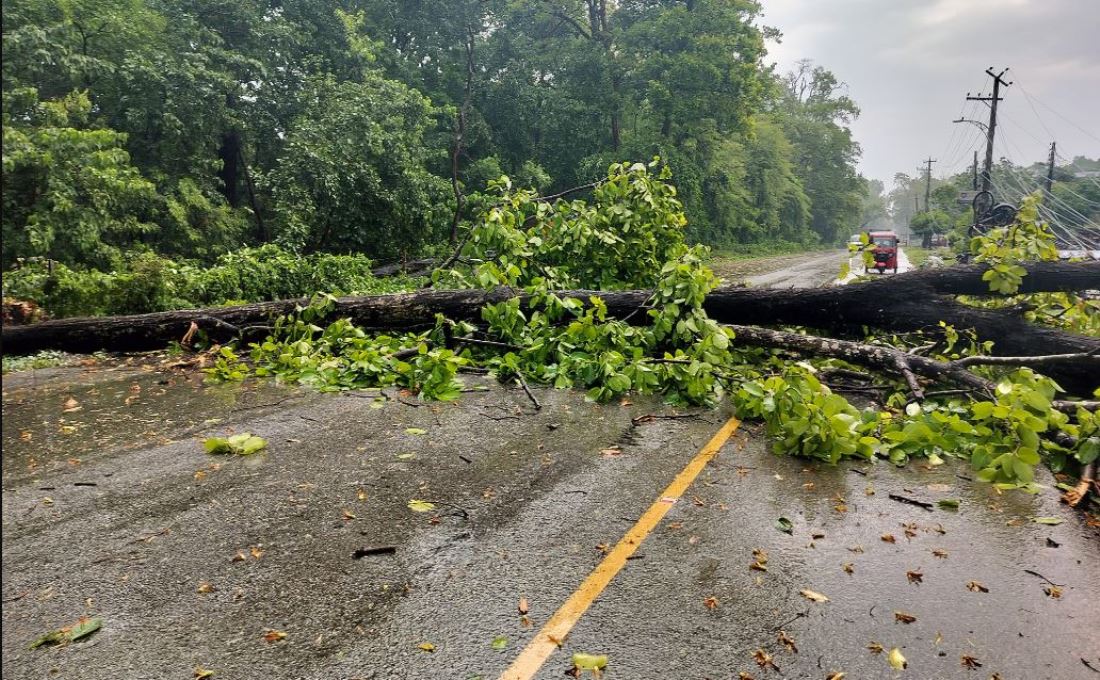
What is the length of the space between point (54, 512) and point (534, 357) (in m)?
4.17

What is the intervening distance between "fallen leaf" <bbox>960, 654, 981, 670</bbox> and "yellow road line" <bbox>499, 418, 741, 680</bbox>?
1.31 metres

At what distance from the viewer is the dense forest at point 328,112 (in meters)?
12.5

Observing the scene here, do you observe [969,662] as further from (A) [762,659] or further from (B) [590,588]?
(B) [590,588]

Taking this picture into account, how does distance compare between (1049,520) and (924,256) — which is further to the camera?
(924,256)

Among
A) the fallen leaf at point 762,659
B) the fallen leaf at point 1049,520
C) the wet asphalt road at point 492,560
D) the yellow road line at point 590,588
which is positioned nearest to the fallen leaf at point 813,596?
the wet asphalt road at point 492,560

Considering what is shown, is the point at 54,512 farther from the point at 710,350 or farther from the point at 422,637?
the point at 710,350

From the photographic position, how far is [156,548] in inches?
115

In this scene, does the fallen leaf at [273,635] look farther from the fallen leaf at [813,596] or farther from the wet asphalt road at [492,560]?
the fallen leaf at [813,596]

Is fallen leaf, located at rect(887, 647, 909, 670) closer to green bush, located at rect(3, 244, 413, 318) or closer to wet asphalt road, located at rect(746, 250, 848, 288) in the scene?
wet asphalt road, located at rect(746, 250, 848, 288)

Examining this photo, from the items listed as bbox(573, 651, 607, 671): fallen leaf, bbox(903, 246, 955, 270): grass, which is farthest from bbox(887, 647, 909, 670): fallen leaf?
bbox(903, 246, 955, 270): grass

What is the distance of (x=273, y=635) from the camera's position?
92.0 inches

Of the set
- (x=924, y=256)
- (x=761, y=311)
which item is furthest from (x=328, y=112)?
(x=924, y=256)

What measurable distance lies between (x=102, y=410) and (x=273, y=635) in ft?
13.1

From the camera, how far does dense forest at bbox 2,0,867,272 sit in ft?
40.9
